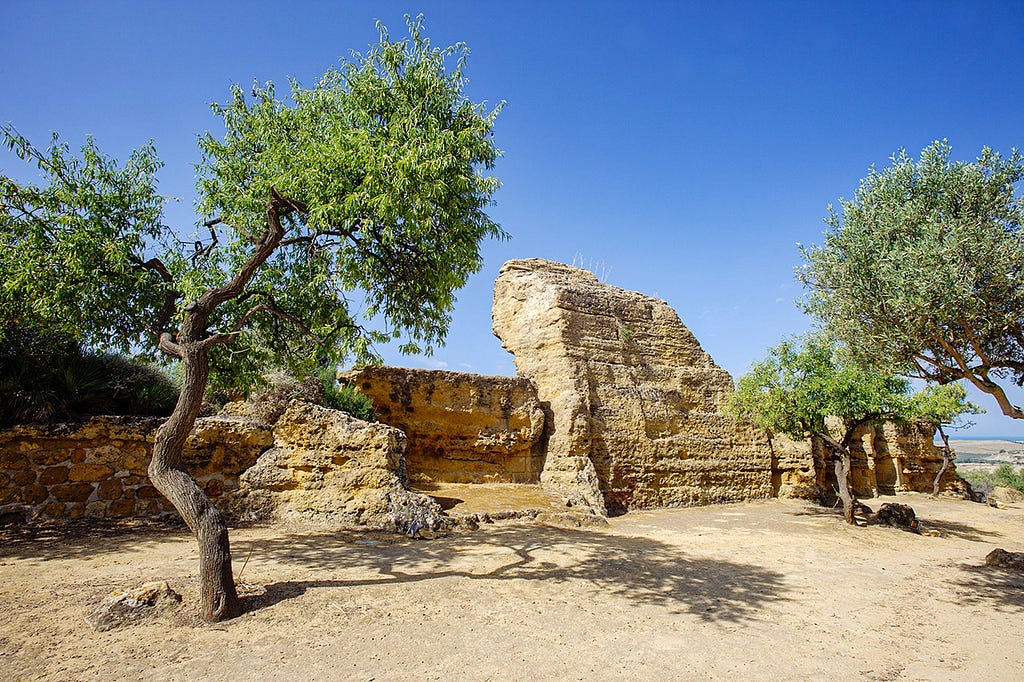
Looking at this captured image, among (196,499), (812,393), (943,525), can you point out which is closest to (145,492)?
(196,499)

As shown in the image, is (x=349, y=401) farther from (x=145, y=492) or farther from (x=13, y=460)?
(x=13, y=460)

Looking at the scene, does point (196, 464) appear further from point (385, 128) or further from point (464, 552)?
point (385, 128)

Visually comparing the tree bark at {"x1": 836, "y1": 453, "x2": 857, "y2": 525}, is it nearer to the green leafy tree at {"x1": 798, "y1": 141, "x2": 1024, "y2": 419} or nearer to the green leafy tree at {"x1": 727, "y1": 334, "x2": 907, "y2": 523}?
the green leafy tree at {"x1": 727, "y1": 334, "x2": 907, "y2": 523}

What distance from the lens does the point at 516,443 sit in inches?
558

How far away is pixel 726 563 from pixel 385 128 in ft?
26.2

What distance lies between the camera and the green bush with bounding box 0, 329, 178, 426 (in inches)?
321

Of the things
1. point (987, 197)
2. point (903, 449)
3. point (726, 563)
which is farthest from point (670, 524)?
point (903, 449)

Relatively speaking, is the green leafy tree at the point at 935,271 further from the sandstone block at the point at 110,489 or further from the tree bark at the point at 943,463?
the tree bark at the point at 943,463

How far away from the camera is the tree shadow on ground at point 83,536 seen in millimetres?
6680

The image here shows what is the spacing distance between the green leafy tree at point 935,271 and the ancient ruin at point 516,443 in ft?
22.1

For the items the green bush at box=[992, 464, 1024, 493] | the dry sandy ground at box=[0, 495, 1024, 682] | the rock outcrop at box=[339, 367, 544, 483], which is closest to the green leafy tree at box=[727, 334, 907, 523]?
the dry sandy ground at box=[0, 495, 1024, 682]

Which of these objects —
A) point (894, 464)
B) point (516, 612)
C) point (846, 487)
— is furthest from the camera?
point (894, 464)

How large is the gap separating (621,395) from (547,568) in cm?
866

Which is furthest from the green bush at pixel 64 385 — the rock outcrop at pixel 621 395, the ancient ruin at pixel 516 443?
the rock outcrop at pixel 621 395
